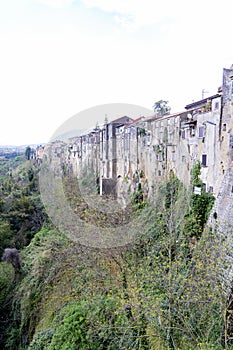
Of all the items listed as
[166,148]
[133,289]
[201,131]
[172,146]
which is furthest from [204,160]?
[133,289]

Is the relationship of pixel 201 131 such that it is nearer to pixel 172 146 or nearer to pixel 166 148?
pixel 172 146

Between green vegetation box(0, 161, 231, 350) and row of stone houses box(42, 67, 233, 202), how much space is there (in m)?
0.94

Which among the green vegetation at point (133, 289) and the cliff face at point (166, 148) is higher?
the cliff face at point (166, 148)

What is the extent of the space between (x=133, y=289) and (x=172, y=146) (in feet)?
30.3

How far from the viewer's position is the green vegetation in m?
5.64

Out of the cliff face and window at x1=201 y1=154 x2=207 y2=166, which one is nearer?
the cliff face

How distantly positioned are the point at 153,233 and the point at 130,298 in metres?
3.19

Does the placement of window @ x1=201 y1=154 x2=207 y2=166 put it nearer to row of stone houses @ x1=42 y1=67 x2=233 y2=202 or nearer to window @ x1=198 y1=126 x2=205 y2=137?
row of stone houses @ x1=42 y1=67 x2=233 y2=202

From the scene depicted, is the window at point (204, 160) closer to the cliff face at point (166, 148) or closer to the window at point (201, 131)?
the cliff face at point (166, 148)

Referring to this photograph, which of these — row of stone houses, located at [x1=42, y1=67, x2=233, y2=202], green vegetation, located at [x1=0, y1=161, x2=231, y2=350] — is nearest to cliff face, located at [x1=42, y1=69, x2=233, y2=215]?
row of stone houses, located at [x1=42, y1=67, x2=233, y2=202]

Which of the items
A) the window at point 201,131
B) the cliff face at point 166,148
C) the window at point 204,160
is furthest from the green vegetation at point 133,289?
the window at point 201,131

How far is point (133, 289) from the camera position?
258 inches

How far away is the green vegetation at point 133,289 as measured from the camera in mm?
5645

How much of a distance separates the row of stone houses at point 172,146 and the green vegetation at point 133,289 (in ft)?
3.09
